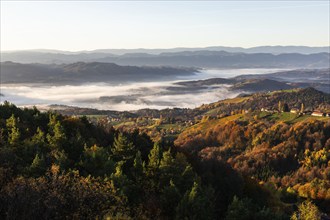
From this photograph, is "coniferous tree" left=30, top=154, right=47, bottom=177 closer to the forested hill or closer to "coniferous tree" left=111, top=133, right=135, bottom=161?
the forested hill

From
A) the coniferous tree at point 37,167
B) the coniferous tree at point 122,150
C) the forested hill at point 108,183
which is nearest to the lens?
the forested hill at point 108,183

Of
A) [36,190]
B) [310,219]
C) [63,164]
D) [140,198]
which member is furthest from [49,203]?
[310,219]

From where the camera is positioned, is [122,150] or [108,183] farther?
[122,150]

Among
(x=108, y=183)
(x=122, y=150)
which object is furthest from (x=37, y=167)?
(x=122, y=150)

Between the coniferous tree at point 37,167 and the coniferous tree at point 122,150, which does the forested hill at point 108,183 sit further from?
the coniferous tree at point 122,150

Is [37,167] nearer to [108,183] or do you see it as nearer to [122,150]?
[108,183]

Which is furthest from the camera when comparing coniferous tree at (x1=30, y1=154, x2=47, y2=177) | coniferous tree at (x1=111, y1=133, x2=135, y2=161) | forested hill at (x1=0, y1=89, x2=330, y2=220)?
coniferous tree at (x1=111, y1=133, x2=135, y2=161)

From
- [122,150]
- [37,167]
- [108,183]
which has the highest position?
[37,167]

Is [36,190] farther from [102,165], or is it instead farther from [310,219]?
[310,219]

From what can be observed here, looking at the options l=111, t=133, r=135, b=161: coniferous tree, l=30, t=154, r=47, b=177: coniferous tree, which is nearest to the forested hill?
l=30, t=154, r=47, b=177: coniferous tree

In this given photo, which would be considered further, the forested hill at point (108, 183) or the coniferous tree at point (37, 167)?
the coniferous tree at point (37, 167)

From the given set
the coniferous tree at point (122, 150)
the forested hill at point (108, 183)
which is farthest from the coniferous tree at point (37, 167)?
the coniferous tree at point (122, 150)
